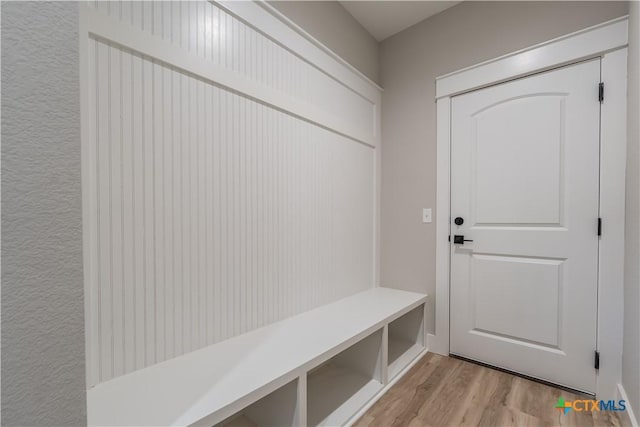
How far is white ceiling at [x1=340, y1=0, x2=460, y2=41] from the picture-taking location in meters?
2.16

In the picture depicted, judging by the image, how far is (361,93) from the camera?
233cm

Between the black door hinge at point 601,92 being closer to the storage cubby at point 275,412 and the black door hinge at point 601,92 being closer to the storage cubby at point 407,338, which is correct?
the storage cubby at point 407,338

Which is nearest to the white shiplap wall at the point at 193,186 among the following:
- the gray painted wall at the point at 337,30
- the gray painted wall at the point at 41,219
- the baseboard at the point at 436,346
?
the gray painted wall at the point at 337,30

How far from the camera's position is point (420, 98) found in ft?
7.73

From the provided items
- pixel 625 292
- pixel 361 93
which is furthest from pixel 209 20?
pixel 625 292

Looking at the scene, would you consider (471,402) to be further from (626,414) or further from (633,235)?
(633,235)

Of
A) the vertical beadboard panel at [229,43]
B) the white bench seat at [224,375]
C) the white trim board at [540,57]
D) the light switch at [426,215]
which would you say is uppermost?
the white trim board at [540,57]

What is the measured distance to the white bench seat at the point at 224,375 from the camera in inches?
36.0

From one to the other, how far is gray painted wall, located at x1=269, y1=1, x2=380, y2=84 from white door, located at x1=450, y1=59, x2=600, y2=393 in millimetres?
838

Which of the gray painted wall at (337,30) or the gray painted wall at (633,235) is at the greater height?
the gray painted wall at (337,30)

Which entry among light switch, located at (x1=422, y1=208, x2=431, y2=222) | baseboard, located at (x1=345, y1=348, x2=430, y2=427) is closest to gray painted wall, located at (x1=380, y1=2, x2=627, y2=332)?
light switch, located at (x1=422, y1=208, x2=431, y2=222)

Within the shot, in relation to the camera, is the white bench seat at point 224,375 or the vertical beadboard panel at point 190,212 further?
the vertical beadboard panel at point 190,212

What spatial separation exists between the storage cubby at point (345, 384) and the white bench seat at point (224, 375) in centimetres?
25

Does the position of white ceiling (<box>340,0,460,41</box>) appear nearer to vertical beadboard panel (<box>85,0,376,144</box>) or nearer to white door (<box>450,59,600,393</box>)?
vertical beadboard panel (<box>85,0,376,144</box>)
